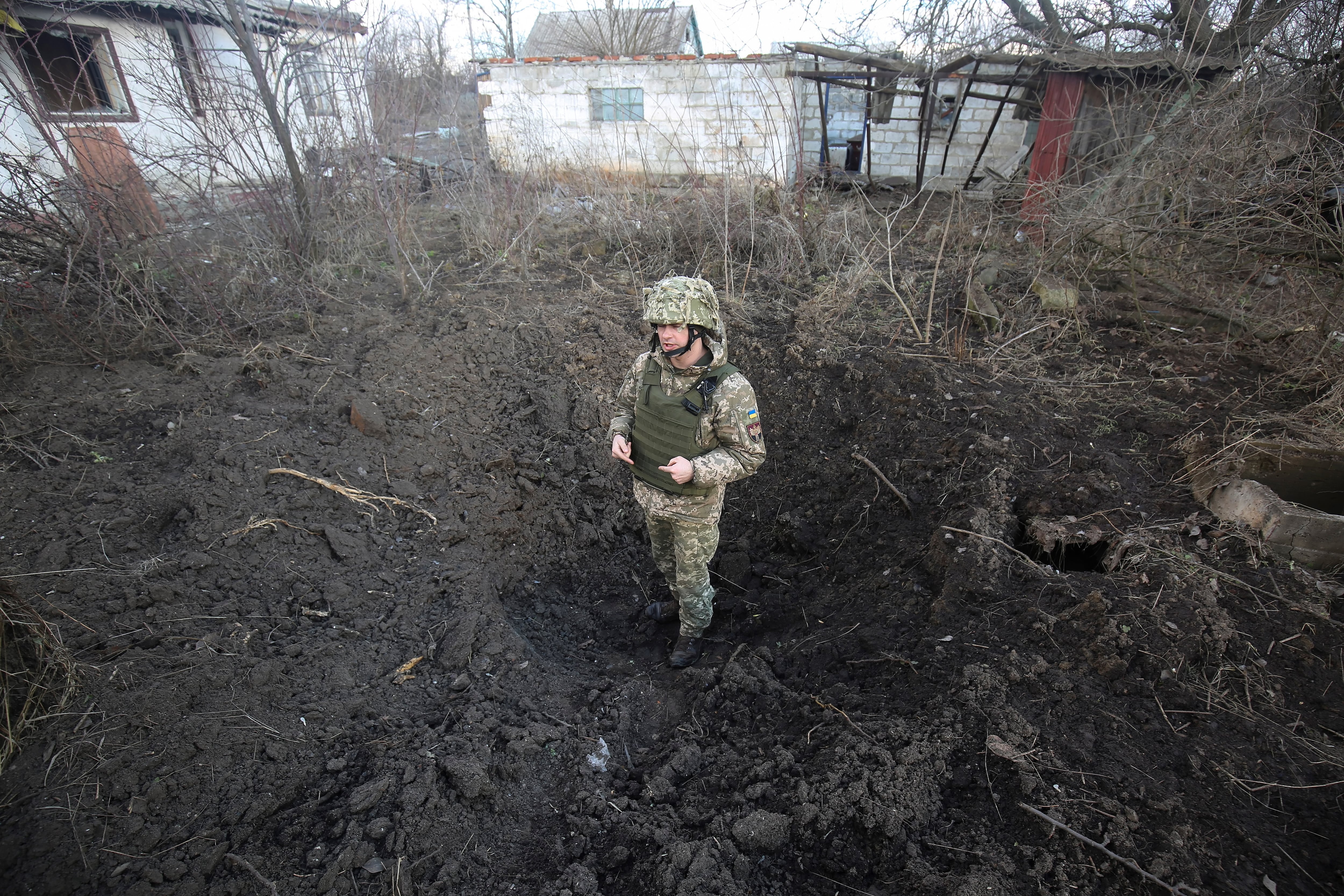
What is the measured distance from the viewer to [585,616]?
3.61 m

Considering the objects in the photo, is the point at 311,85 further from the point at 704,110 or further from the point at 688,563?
the point at 704,110

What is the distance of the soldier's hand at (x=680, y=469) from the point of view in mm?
2568

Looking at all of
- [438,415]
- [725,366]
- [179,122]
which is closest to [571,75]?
[179,122]

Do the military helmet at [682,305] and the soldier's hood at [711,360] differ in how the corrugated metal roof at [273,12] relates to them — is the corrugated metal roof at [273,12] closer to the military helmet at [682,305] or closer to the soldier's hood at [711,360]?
the military helmet at [682,305]

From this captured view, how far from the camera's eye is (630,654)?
11.0 feet

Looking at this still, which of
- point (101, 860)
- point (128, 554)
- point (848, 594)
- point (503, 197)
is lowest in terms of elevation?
point (848, 594)

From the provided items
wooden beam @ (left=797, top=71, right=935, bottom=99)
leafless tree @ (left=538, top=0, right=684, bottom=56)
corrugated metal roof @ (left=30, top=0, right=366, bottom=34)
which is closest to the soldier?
corrugated metal roof @ (left=30, top=0, right=366, bottom=34)

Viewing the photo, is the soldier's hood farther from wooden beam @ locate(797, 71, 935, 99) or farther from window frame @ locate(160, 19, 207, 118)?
wooden beam @ locate(797, 71, 935, 99)

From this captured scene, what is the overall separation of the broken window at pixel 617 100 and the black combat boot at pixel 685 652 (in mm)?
12760

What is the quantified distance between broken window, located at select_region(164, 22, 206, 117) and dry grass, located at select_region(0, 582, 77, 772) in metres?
4.51

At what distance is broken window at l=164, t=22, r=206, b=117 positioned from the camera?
4793mm

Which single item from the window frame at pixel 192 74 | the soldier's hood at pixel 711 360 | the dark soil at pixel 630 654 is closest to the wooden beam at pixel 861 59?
the dark soil at pixel 630 654

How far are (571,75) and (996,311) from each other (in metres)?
12.2

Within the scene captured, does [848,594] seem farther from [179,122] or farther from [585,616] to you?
[179,122]
